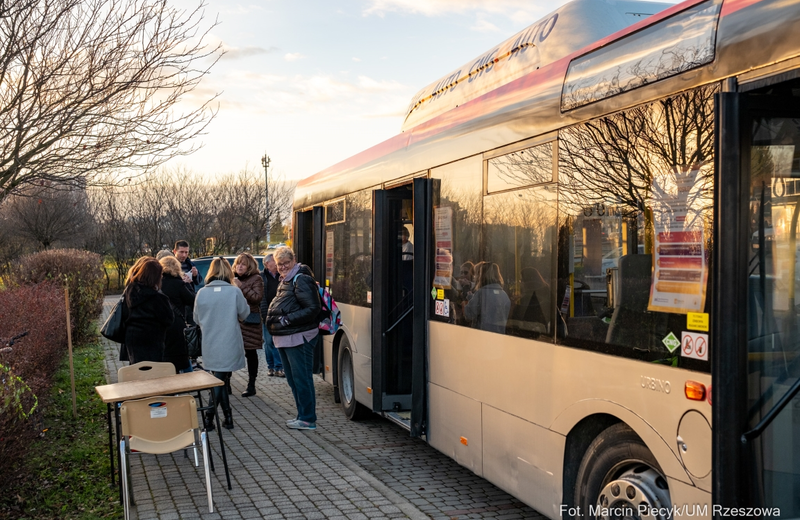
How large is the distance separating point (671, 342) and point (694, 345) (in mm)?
151

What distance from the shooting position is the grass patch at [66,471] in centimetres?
564

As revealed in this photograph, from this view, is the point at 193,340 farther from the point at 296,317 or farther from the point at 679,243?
the point at 679,243

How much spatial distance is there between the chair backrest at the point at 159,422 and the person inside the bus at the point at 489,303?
222 centimetres

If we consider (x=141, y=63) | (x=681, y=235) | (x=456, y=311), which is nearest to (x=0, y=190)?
(x=141, y=63)

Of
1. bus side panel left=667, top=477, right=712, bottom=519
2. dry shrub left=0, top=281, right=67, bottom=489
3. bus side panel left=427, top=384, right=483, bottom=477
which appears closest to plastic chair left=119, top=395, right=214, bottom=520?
dry shrub left=0, top=281, right=67, bottom=489

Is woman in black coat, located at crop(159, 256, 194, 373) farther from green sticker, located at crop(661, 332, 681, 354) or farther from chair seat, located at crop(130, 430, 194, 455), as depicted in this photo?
green sticker, located at crop(661, 332, 681, 354)

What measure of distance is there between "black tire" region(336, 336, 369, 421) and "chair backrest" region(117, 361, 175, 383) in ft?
8.05

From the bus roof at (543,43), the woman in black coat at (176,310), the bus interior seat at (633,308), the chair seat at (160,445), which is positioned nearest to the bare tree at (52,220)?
the woman in black coat at (176,310)

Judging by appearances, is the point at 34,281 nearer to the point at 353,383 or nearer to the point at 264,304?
the point at 264,304

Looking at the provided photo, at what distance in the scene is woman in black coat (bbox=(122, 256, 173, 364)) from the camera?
711cm

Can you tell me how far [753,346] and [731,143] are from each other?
85 centimetres

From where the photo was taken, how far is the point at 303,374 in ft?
→ 26.1

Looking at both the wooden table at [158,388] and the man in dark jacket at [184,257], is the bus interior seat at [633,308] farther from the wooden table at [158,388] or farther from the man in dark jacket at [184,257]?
the man in dark jacket at [184,257]

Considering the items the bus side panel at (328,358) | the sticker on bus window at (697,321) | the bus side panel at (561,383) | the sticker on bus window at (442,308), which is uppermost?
the sticker on bus window at (697,321)
